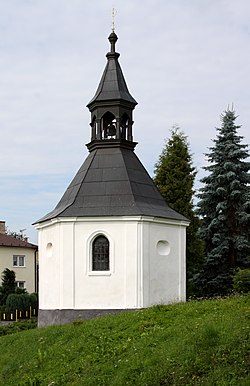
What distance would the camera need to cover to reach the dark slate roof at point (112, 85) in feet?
74.2

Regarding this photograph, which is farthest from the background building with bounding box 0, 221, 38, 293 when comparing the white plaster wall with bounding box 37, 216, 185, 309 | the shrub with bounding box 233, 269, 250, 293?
the shrub with bounding box 233, 269, 250, 293

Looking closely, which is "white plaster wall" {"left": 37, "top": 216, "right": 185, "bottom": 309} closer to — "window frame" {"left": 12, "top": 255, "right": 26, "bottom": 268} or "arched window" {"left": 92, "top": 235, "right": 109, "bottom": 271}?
"arched window" {"left": 92, "top": 235, "right": 109, "bottom": 271}

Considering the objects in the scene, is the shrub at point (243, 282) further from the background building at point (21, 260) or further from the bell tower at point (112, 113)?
the background building at point (21, 260)

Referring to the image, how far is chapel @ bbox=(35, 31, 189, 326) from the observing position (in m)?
20.2

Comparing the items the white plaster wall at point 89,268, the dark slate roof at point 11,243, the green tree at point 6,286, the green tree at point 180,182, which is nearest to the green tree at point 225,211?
the green tree at point 180,182

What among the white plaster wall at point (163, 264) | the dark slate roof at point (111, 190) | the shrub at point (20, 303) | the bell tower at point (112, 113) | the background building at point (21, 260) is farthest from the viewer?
the background building at point (21, 260)

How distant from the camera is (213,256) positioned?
96.2 ft

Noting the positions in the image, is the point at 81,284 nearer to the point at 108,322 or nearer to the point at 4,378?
the point at 108,322

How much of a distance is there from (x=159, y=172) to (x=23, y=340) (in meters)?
13.8

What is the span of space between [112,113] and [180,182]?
7555 millimetres

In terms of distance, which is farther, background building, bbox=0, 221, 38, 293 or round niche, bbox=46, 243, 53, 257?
background building, bbox=0, 221, 38, 293

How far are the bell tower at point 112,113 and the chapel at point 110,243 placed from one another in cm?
5

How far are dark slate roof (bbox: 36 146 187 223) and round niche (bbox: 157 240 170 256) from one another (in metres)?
0.88

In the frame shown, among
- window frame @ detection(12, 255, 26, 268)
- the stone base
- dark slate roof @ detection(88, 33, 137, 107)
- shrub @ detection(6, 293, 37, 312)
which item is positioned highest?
dark slate roof @ detection(88, 33, 137, 107)
